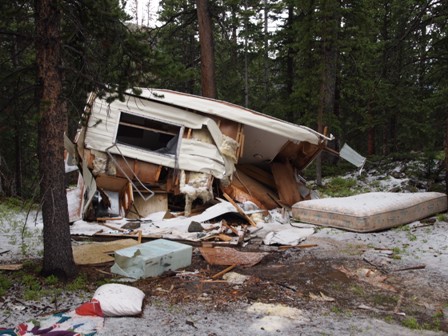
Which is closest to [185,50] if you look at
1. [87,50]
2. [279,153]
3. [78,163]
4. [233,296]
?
[279,153]

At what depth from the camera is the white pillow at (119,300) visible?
14.4 feet

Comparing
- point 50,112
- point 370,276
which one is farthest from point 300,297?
point 50,112

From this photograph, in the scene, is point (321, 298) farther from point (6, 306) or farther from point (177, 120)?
point (177, 120)

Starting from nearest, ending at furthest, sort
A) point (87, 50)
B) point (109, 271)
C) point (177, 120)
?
point (87, 50) < point (109, 271) < point (177, 120)

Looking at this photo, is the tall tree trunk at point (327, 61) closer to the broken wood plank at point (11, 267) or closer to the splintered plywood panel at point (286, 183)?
the splintered plywood panel at point (286, 183)

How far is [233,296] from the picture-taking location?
522cm

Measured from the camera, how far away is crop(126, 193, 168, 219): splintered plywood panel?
1115 cm

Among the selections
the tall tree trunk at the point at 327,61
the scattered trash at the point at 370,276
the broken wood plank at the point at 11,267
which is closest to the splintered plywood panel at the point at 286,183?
the tall tree trunk at the point at 327,61

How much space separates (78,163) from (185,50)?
12.4 m

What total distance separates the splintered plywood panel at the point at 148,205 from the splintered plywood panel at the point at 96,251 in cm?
281

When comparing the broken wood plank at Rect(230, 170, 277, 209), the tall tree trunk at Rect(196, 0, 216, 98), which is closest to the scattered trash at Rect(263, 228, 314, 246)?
the broken wood plank at Rect(230, 170, 277, 209)

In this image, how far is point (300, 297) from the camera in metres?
5.24

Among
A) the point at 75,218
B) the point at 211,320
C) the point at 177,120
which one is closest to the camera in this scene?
the point at 211,320

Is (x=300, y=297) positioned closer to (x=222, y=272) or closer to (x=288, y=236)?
(x=222, y=272)
